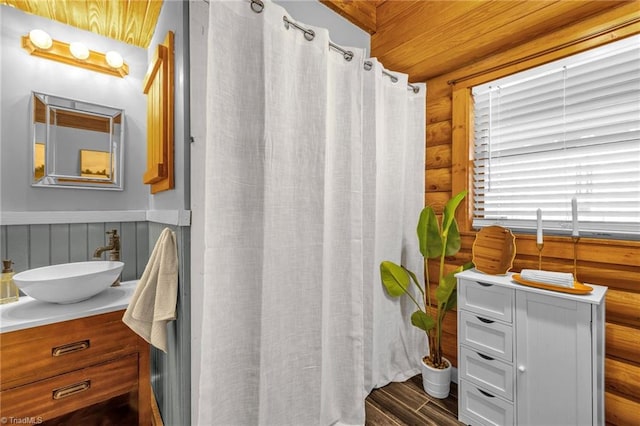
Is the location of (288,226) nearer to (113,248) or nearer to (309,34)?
(309,34)

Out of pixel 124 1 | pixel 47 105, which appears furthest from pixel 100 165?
pixel 124 1

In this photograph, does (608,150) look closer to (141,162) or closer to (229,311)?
(229,311)

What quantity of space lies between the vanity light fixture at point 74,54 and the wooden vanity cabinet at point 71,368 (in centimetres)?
150

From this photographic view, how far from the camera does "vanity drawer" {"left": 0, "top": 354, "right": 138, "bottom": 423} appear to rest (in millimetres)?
1056

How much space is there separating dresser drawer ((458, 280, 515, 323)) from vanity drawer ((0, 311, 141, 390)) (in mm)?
1776

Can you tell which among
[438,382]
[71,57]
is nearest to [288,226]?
[438,382]

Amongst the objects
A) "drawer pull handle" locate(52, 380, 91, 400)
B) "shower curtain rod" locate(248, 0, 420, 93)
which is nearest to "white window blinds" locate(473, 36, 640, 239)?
"shower curtain rod" locate(248, 0, 420, 93)

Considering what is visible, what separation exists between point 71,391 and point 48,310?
0.37 meters

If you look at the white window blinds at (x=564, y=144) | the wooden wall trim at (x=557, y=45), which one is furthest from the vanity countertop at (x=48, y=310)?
the wooden wall trim at (x=557, y=45)

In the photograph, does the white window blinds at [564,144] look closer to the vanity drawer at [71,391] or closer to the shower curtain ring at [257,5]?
the shower curtain ring at [257,5]

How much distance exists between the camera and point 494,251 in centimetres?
150

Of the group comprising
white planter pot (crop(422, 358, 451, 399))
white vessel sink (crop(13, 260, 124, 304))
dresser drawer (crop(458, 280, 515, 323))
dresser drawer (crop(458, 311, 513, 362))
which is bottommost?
white planter pot (crop(422, 358, 451, 399))

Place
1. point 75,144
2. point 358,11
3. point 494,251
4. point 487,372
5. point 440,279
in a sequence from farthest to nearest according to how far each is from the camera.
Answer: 1. point 358,11
2. point 440,279
3. point 75,144
4. point 494,251
5. point 487,372

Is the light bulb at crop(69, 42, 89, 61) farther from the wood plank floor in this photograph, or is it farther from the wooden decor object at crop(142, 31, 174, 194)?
the wood plank floor
